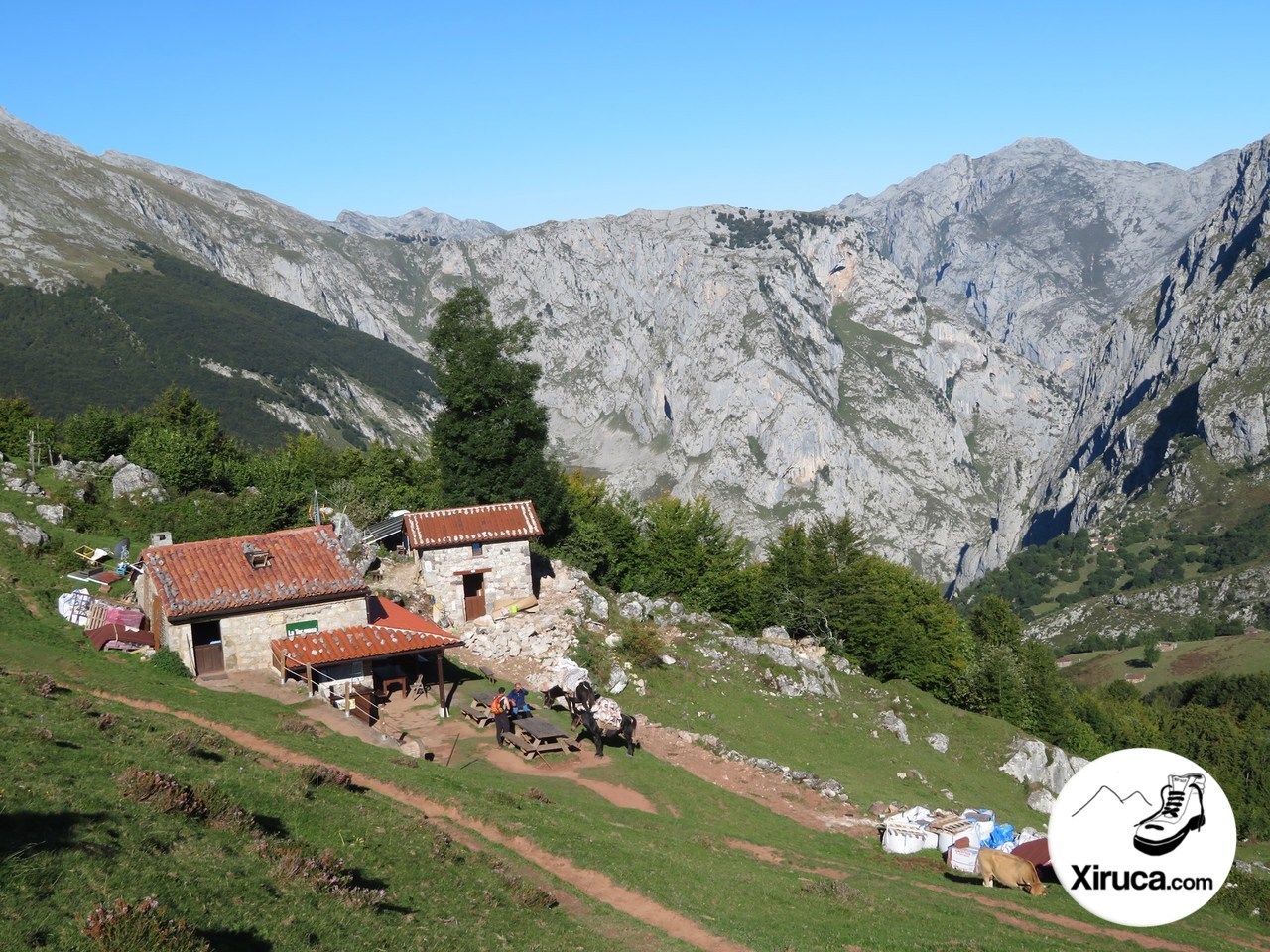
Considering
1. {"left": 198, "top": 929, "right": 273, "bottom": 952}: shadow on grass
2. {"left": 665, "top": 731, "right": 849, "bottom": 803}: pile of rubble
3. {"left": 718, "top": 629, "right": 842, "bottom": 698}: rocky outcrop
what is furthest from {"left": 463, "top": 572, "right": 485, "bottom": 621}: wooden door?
{"left": 198, "top": 929, "right": 273, "bottom": 952}: shadow on grass

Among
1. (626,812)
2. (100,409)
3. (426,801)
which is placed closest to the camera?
(426,801)

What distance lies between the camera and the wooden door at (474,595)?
49531mm

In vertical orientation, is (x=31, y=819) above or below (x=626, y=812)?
above

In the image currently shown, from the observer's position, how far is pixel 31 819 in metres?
14.0

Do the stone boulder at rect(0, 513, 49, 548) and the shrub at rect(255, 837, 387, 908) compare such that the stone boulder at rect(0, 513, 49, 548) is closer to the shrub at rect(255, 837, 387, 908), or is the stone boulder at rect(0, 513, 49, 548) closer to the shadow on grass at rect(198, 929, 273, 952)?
the shrub at rect(255, 837, 387, 908)

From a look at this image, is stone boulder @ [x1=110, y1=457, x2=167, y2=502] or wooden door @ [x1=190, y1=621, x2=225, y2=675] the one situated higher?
stone boulder @ [x1=110, y1=457, x2=167, y2=502]

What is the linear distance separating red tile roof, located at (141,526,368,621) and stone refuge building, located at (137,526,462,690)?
0.04 m

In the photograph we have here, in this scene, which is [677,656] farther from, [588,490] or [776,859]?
[588,490]

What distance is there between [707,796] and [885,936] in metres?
11.9

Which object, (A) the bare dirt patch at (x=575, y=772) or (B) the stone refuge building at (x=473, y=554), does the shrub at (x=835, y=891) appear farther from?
(B) the stone refuge building at (x=473, y=554)

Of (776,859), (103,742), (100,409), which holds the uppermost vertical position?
(100,409)

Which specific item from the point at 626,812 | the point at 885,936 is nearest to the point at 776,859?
the point at 626,812

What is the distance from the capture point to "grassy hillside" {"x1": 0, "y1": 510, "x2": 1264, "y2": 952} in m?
13.6

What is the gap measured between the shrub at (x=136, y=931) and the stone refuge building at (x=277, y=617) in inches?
936
